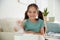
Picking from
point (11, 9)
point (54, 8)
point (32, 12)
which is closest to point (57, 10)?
point (54, 8)

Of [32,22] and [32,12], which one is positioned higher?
[32,12]

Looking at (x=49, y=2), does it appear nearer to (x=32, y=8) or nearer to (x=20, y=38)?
(x=32, y=8)

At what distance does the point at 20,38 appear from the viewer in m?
1.25

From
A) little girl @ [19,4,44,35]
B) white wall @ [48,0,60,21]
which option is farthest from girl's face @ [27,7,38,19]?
white wall @ [48,0,60,21]

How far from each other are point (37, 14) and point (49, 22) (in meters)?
0.15

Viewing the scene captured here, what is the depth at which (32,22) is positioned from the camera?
1.29 metres

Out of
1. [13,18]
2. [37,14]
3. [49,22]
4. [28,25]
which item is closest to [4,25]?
[13,18]

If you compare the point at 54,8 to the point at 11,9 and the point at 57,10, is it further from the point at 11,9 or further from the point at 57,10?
the point at 11,9

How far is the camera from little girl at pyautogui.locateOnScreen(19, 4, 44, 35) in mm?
1271

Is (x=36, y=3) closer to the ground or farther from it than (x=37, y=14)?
farther from it

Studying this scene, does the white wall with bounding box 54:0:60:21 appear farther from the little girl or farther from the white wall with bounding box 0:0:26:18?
the white wall with bounding box 0:0:26:18

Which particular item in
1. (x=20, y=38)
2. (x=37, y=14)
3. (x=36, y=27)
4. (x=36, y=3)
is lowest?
(x=20, y=38)

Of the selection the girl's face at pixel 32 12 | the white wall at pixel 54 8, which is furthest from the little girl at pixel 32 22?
the white wall at pixel 54 8

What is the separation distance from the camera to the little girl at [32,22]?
127 cm
